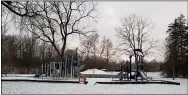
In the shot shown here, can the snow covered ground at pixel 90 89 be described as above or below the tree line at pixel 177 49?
below

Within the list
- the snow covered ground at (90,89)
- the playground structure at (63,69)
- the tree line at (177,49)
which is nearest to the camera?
the snow covered ground at (90,89)

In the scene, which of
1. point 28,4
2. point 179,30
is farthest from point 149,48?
point 28,4

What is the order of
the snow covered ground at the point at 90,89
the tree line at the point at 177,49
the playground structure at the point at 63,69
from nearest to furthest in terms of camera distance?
the snow covered ground at the point at 90,89, the playground structure at the point at 63,69, the tree line at the point at 177,49

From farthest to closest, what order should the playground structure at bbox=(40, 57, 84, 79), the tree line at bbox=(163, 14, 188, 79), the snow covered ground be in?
the tree line at bbox=(163, 14, 188, 79)
the playground structure at bbox=(40, 57, 84, 79)
the snow covered ground

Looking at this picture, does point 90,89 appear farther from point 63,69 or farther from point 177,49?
point 177,49

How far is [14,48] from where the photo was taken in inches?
2665

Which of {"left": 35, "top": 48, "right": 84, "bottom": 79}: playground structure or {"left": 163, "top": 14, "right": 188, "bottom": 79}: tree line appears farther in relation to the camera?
{"left": 163, "top": 14, "right": 188, "bottom": 79}: tree line

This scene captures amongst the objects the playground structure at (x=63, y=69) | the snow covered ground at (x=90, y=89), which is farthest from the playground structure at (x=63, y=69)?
the snow covered ground at (x=90, y=89)

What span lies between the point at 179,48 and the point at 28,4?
93.1 ft

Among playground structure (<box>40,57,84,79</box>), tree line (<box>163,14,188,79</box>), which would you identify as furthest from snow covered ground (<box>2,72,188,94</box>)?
tree line (<box>163,14,188,79</box>)

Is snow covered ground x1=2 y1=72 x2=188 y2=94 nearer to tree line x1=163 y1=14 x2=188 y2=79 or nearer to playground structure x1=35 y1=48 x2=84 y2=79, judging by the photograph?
playground structure x1=35 y1=48 x2=84 y2=79

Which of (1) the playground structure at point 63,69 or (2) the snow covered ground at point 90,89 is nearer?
A: (2) the snow covered ground at point 90,89

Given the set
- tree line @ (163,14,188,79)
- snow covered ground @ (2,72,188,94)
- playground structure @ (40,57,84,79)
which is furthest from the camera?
tree line @ (163,14,188,79)

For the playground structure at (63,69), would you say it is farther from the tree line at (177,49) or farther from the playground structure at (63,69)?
the tree line at (177,49)
